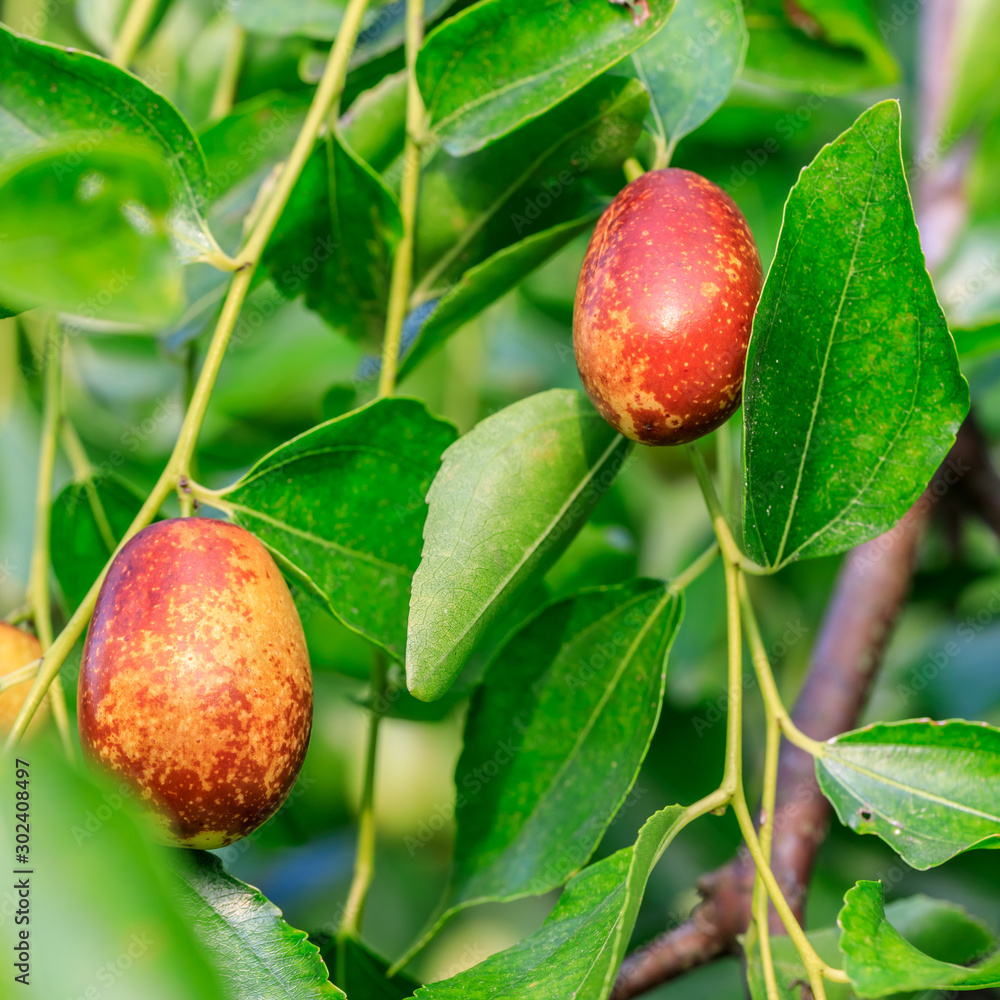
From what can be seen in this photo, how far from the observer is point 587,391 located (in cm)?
81

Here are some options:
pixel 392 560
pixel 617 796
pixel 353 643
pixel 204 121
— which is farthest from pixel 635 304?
pixel 204 121

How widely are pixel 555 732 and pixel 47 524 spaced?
0.53m

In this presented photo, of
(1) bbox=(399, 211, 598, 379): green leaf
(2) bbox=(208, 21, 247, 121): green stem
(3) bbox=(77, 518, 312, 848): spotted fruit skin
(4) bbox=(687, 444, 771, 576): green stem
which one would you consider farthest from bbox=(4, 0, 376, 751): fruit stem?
(2) bbox=(208, 21, 247, 121): green stem

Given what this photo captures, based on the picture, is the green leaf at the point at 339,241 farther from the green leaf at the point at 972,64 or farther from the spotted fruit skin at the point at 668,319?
the green leaf at the point at 972,64

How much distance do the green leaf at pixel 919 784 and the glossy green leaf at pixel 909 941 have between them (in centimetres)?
14

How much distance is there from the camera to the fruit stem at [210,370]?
2.50 feet

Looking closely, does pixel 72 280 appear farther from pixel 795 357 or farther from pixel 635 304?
pixel 795 357

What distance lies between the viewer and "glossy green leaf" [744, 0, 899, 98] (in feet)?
4.27

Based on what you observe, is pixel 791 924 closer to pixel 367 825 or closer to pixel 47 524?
pixel 367 825

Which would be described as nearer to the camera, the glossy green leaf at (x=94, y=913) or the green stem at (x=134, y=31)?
the glossy green leaf at (x=94, y=913)

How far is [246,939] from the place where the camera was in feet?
2.47

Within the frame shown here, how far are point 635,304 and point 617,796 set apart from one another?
0.40 metres

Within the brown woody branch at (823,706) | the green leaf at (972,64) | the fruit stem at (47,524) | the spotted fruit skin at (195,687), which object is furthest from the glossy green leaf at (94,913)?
the green leaf at (972,64)

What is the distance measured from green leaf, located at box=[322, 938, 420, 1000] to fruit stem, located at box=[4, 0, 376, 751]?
351mm
